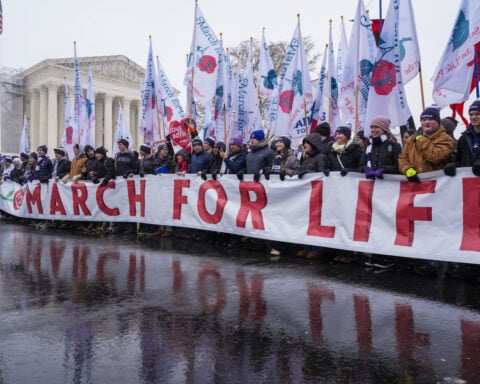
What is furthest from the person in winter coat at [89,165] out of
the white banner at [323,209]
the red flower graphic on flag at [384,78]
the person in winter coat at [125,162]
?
the red flower graphic on flag at [384,78]

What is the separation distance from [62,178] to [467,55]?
9264 mm

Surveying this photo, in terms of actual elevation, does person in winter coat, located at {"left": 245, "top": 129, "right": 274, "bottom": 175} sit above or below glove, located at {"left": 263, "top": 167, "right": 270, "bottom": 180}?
above

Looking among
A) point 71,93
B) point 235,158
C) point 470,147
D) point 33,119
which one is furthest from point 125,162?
point 33,119

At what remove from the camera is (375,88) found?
24.0 ft

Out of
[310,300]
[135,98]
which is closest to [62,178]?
[310,300]

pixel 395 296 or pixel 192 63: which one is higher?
pixel 192 63

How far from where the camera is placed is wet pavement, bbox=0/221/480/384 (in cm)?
311

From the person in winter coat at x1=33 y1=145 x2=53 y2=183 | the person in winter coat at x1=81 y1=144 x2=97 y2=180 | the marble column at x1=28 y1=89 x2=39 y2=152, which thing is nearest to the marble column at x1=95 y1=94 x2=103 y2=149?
the marble column at x1=28 y1=89 x2=39 y2=152

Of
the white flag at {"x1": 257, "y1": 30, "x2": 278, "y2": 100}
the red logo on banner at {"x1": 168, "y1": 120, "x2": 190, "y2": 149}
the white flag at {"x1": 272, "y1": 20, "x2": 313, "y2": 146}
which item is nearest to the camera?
the white flag at {"x1": 272, "y1": 20, "x2": 313, "y2": 146}

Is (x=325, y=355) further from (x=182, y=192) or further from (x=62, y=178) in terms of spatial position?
(x=62, y=178)

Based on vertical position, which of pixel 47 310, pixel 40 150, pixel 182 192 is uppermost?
pixel 40 150

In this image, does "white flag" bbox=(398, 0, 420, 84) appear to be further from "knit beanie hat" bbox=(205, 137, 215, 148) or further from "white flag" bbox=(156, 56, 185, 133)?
"white flag" bbox=(156, 56, 185, 133)

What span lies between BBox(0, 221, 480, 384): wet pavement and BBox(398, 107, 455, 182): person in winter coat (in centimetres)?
133

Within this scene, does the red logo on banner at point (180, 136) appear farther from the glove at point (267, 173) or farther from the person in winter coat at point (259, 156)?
the glove at point (267, 173)
